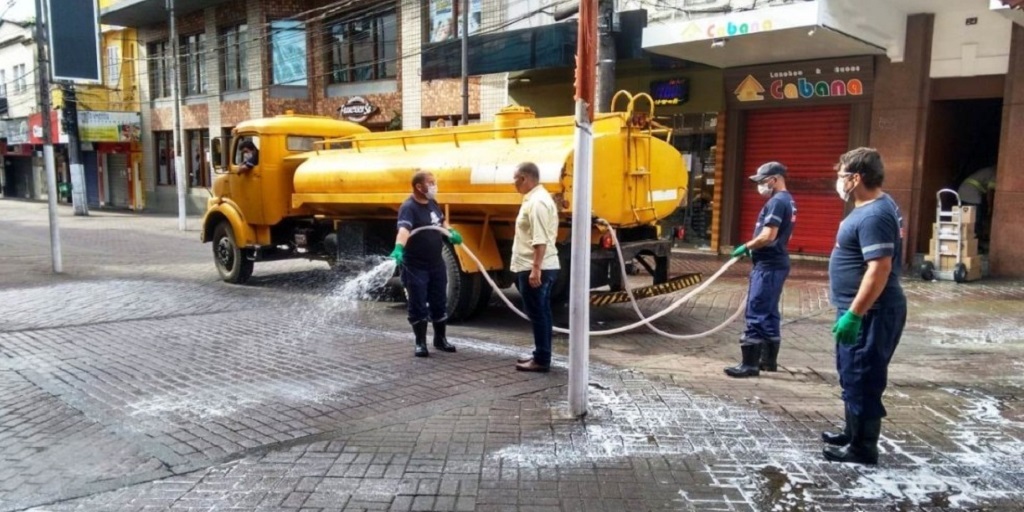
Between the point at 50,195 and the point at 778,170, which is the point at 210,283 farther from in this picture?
the point at 778,170

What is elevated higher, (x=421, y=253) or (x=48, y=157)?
(x=48, y=157)

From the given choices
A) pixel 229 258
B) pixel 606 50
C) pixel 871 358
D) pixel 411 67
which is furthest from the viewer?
pixel 411 67

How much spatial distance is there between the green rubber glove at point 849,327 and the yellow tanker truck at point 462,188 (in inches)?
142

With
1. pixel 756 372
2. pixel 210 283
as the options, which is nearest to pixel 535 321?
pixel 756 372

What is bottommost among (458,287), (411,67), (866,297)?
(458,287)

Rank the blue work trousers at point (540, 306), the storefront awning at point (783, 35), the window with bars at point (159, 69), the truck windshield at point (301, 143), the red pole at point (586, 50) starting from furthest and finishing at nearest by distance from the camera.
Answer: the window with bars at point (159, 69)
the truck windshield at point (301, 143)
the storefront awning at point (783, 35)
the blue work trousers at point (540, 306)
the red pole at point (586, 50)

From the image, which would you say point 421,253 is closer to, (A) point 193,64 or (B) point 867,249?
(B) point 867,249

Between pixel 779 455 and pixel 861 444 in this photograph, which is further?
pixel 779 455

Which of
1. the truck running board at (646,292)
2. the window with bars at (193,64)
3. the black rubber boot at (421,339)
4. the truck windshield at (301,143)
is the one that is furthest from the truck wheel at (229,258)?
the window with bars at (193,64)

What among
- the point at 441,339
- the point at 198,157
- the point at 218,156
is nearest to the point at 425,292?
the point at 441,339

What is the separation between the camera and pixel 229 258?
1180 centimetres

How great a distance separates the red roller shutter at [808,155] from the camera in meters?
13.2

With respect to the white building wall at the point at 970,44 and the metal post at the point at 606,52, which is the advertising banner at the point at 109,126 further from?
the white building wall at the point at 970,44

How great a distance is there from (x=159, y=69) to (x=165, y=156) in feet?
11.4
